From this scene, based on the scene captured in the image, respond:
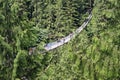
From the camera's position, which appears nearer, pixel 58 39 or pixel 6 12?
pixel 6 12

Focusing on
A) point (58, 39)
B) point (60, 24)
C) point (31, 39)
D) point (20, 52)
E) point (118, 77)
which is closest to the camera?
point (118, 77)

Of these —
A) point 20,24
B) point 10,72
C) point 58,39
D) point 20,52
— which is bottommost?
point 58,39

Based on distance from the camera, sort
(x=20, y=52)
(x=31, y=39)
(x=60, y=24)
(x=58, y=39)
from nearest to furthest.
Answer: (x=20, y=52) < (x=31, y=39) < (x=58, y=39) < (x=60, y=24)

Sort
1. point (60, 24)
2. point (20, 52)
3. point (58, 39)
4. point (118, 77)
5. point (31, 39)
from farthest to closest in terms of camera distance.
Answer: point (60, 24)
point (58, 39)
point (31, 39)
point (20, 52)
point (118, 77)

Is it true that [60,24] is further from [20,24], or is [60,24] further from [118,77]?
[118,77]

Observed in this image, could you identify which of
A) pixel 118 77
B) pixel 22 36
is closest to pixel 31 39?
pixel 22 36

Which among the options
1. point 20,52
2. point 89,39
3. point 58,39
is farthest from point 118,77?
→ point 58,39

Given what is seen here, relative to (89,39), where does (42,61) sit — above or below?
below

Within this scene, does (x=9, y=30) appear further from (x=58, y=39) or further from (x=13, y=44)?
(x=58, y=39)

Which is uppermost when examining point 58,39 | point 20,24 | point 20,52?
point 20,24
